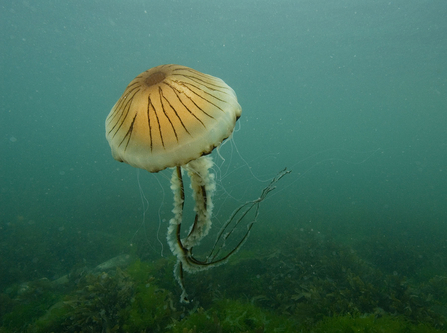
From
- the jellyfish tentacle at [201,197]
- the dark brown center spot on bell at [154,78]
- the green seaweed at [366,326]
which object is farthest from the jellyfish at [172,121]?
the green seaweed at [366,326]

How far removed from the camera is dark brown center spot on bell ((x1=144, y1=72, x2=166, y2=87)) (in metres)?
1.55

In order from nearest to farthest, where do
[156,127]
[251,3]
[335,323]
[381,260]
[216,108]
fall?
[156,127] < [216,108] < [335,323] < [381,260] < [251,3]

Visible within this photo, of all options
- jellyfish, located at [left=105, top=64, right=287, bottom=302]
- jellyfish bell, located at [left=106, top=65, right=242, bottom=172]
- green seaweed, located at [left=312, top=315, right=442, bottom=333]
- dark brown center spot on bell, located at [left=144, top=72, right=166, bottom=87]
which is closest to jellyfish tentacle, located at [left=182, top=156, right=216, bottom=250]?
jellyfish, located at [left=105, top=64, right=287, bottom=302]

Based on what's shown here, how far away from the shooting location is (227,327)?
10.6 feet

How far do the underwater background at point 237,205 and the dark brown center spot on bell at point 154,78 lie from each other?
2.44ft

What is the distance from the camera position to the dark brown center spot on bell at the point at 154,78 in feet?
5.08

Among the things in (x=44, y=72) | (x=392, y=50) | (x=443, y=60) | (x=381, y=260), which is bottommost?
(x=381, y=260)

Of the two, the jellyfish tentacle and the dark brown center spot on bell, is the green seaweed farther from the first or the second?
the dark brown center spot on bell

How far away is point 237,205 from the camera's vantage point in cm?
1404

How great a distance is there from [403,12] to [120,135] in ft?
70.8

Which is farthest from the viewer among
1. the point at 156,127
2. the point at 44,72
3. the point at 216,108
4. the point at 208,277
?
the point at 44,72

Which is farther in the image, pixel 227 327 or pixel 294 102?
pixel 294 102

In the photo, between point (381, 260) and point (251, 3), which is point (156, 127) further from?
point (251, 3)

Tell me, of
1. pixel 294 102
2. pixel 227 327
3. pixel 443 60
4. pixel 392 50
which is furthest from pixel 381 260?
pixel 294 102
